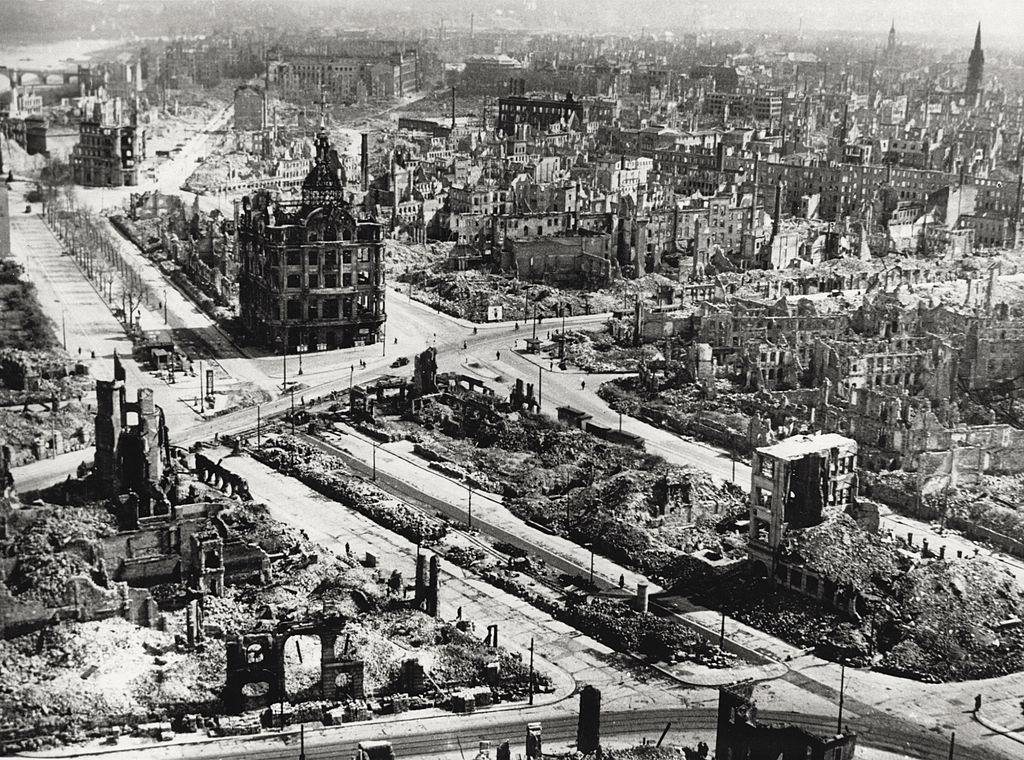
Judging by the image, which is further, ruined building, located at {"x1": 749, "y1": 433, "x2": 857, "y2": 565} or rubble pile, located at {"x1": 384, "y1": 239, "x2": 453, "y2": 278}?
rubble pile, located at {"x1": 384, "y1": 239, "x2": 453, "y2": 278}

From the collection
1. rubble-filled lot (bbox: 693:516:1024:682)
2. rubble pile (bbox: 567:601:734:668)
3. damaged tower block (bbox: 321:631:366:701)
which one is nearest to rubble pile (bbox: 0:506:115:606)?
damaged tower block (bbox: 321:631:366:701)

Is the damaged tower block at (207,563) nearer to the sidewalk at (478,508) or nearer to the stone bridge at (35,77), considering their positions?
the sidewalk at (478,508)

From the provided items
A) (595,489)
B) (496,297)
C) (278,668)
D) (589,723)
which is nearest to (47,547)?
(278,668)

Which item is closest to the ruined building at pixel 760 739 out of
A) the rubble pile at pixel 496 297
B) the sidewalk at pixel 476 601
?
the sidewalk at pixel 476 601

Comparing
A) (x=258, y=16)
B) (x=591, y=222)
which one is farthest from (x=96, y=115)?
(x=591, y=222)

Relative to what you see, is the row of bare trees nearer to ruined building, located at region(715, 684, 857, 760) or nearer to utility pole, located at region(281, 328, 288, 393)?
utility pole, located at region(281, 328, 288, 393)

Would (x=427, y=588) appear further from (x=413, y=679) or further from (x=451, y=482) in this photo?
(x=451, y=482)
